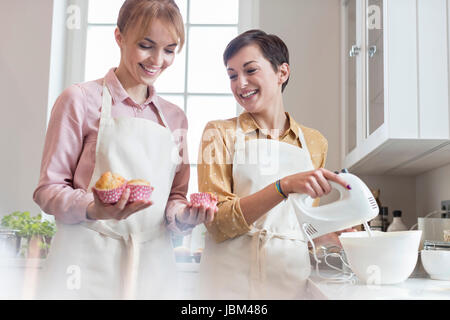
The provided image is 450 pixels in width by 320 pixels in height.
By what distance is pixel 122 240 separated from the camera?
67 cm

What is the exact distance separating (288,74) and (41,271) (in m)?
0.48

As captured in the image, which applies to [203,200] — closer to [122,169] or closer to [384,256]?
[122,169]

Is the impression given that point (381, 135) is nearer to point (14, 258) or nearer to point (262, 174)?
point (262, 174)

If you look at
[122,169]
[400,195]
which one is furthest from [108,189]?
[400,195]

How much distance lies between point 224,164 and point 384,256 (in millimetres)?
270

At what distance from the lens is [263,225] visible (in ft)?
2.46

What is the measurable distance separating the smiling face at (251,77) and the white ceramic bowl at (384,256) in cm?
25

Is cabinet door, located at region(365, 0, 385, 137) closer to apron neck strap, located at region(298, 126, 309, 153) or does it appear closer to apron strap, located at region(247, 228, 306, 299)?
apron neck strap, located at region(298, 126, 309, 153)

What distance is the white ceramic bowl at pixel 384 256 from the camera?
668 millimetres

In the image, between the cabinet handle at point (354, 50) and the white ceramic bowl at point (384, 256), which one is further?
the cabinet handle at point (354, 50)

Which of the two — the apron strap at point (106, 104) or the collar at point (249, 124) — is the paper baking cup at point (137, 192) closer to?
the apron strap at point (106, 104)

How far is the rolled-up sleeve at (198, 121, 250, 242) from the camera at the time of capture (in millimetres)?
706

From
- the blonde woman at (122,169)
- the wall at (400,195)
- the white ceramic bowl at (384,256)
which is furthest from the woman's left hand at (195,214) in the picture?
the wall at (400,195)

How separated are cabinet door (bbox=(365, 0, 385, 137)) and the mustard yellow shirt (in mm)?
212
